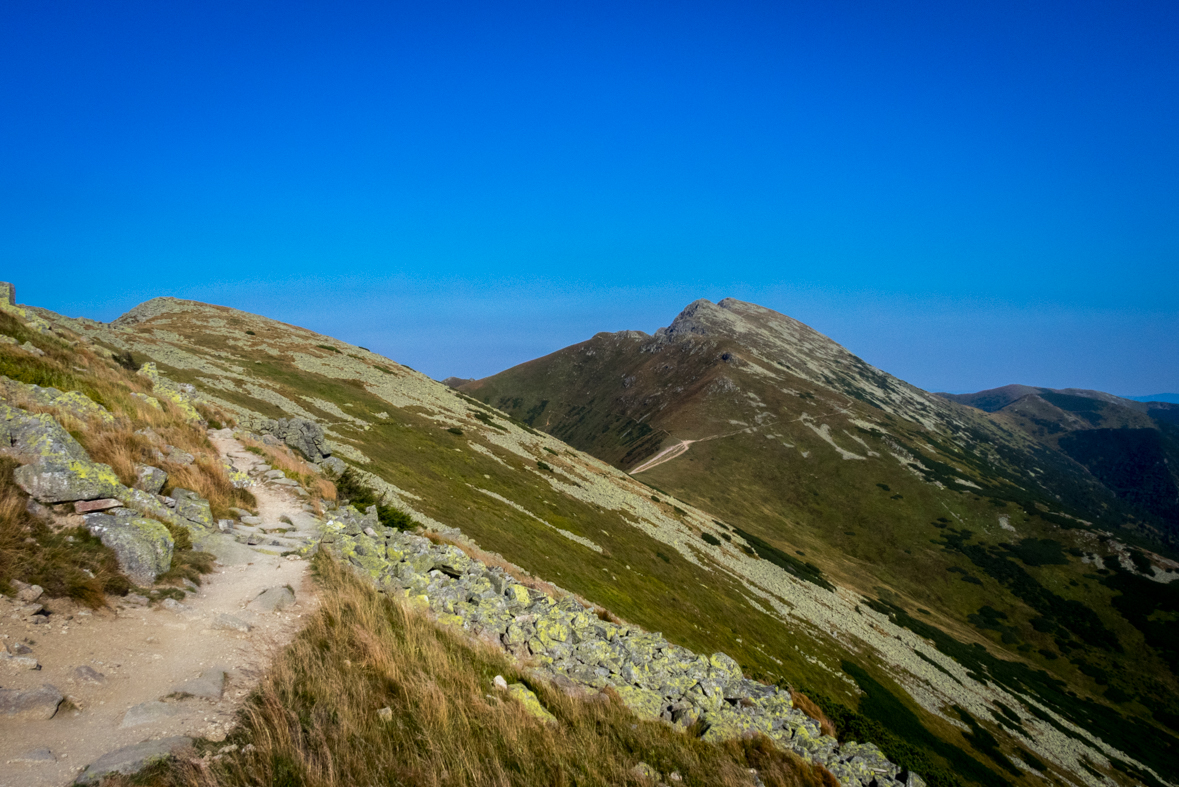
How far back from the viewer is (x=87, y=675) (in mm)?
7191

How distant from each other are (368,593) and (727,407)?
598ft

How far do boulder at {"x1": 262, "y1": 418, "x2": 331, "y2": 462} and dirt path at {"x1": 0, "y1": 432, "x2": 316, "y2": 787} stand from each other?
20.1 m

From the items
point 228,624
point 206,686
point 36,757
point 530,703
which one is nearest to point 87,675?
point 206,686

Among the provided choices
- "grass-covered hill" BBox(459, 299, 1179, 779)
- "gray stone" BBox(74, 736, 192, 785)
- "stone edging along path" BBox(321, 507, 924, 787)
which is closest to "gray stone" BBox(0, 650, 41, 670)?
"gray stone" BBox(74, 736, 192, 785)

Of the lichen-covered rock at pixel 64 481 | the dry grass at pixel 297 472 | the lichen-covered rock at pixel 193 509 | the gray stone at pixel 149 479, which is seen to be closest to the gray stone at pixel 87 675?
the lichen-covered rock at pixel 64 481

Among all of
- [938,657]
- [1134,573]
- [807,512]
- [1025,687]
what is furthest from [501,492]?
[1134,573]

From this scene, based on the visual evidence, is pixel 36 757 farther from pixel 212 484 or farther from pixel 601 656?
pixel 212 484

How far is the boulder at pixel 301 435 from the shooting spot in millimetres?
30013

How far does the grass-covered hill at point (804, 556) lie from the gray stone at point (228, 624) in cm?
1450

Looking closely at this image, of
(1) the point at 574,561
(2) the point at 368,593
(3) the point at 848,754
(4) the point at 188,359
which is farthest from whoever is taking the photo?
(4) the point at 188,359

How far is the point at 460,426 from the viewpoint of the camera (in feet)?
231

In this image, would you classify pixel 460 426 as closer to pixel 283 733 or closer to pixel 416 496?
pixel 416 496

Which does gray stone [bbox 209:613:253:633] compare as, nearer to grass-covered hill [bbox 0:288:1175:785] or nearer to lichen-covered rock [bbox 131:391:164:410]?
lichen-covered rock [bbox 131:391:164:410]

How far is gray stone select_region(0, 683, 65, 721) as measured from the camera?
6082mm
